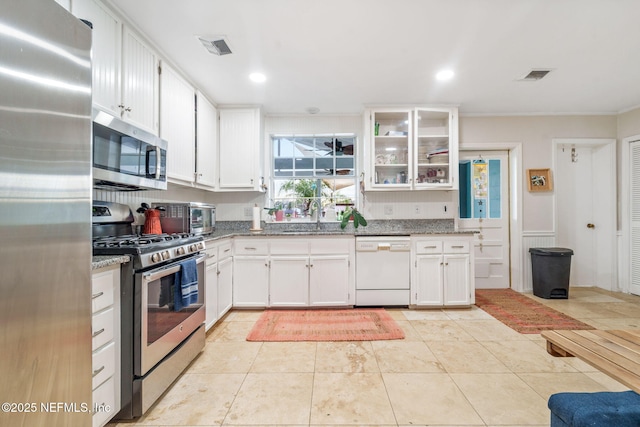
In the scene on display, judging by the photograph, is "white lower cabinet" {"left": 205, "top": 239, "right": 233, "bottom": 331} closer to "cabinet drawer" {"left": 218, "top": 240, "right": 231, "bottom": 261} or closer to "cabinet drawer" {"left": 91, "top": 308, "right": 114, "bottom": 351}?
"cabinet drawer" {"left": 218, "top": 240, "right": 231, "bottom": 261}

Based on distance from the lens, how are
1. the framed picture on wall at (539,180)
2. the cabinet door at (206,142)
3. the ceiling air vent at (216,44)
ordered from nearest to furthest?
the ceiling air vent at (216,44) → the cabinet door at (206,142) → the framed picture on wall at (539,180)

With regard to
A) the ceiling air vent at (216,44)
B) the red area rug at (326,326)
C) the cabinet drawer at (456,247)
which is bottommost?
the red area rug at (326,326)

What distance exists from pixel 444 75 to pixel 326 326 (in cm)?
276

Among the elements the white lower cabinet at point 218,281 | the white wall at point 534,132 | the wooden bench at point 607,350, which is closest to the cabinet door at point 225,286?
the white lower cabinet at point 218,281

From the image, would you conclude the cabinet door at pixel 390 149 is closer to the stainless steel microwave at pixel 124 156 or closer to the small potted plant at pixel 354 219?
the small potted plant at pixel 354 219

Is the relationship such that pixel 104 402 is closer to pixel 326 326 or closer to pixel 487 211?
pixel 326 326

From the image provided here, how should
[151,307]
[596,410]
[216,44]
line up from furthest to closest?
[216,44] → [151,307] → [596,410]

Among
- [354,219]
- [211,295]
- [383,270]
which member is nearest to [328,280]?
[383,270]

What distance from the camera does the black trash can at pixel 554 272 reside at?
366cm

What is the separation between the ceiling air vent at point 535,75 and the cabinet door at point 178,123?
3389mm

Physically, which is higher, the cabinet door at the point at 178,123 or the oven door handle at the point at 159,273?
the cabinet door at the point at 178,123

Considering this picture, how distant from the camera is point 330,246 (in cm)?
330

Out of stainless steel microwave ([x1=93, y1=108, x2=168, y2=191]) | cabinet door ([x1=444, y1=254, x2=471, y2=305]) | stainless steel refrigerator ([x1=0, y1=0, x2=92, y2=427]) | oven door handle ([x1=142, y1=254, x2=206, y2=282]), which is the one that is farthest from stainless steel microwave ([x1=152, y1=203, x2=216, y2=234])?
Result: cabinet door ([x1=444, y1=254, x2=471, y2=305])

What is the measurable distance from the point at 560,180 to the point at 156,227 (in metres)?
5.18
